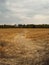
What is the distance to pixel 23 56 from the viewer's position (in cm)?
1648

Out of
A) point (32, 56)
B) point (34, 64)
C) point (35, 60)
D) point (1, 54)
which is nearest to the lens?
point (34, 64)

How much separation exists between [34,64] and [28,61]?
2.70 feet

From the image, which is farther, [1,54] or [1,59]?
[1,54]

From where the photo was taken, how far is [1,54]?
17625 millimetres

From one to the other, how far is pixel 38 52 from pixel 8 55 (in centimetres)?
238

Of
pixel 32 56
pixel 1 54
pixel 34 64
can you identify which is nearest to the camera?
pixel 34 64

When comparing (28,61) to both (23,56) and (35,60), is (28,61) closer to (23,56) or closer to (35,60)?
(35,60)

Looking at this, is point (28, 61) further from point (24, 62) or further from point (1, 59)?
point (1, 59)

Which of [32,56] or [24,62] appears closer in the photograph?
[24,62]

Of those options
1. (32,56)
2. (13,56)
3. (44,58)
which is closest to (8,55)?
(13,56)

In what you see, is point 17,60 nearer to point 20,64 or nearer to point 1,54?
point 20,64

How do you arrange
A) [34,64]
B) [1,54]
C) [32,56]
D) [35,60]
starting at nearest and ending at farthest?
1. [34,64]
2. [35,60]
3. [32,56]
4. [1,54]

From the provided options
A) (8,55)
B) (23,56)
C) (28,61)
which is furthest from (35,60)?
(8,55)

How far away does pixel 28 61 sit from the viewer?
1476 centimetres
